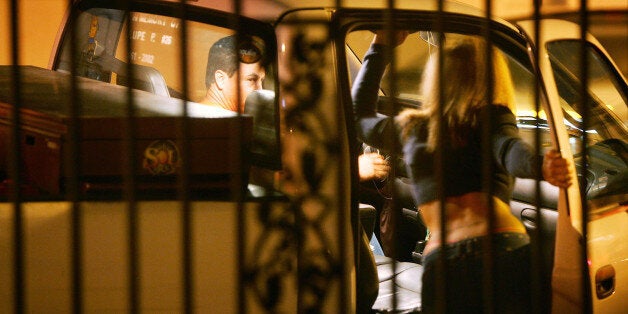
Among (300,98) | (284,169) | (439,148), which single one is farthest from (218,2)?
(439,148)

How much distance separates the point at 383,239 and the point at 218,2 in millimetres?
1804

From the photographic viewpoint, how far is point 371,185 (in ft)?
13.0

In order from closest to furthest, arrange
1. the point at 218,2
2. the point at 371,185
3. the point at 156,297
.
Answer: the point at 156,297
the point at 218,2
the point at 371,185

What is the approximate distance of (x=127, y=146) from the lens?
259 centimetres

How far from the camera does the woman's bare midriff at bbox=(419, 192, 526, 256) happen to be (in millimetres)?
3002

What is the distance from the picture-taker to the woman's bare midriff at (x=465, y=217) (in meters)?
3.00

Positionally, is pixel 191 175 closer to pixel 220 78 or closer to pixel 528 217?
pixel 220 78

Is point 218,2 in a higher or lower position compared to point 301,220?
higher

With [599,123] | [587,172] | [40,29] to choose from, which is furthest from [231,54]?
[599,123]

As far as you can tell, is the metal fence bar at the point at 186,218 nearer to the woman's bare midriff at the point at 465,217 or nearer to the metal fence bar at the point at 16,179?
the metal fence bar at the point at 16,179

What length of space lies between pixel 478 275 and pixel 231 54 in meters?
1.26

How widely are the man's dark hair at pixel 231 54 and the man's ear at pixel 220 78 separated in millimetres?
10

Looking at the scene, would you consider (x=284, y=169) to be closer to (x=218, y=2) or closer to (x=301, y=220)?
(x=301, y=220)

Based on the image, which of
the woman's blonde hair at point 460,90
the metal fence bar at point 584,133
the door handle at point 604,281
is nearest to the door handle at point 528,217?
the door handle at point 604,281
